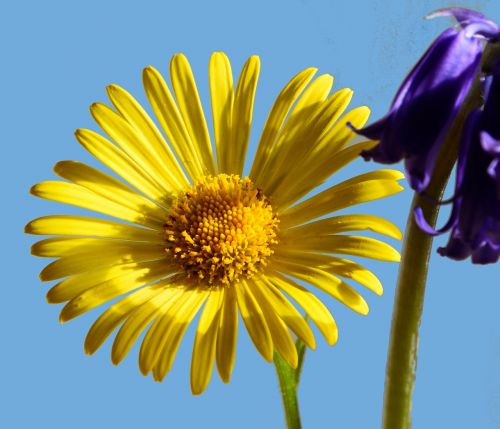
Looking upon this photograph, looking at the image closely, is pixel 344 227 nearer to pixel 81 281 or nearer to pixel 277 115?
pixel 277 115

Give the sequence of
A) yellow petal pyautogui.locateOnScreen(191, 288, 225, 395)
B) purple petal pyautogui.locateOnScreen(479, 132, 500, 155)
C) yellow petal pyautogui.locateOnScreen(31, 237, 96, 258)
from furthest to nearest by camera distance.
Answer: yellow petal pyautogui.locateOnScreen(31, 237, 96, 258), yellow petal pyautogui.locateOnScreen(191, 288, 225, 395), purple petal pyautogui.locateOnScreen(479, 132, 500, 155)

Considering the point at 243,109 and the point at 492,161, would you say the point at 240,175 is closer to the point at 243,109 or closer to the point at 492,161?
the point at 243,109

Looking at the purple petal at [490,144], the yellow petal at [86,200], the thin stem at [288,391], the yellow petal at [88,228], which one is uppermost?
the yellow petal at [86,200]

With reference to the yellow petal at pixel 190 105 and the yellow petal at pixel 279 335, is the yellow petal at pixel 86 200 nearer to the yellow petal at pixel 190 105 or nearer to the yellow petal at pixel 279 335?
the yellow petal at pixel 190 105

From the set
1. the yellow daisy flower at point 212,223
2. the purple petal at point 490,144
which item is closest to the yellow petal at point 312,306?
the yellow daisy flower at point 212,223

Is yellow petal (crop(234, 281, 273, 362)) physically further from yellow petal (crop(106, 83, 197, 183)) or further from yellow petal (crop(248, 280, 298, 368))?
yellow petal (crop(106, 83, 197, 183))

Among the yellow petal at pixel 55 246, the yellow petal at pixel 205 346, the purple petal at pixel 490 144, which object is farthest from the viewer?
the yellow petal at pixel 55 246

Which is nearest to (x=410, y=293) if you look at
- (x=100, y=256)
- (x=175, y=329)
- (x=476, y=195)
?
(x=476, y=195)

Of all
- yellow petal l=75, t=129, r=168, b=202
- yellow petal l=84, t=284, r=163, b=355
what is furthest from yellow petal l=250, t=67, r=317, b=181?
yellow petal l=84, t=284, r=163, b=355
